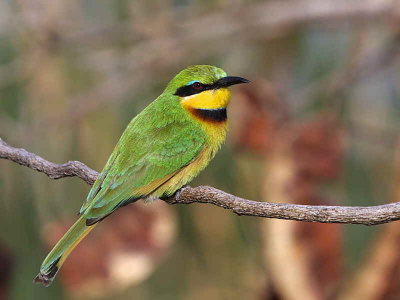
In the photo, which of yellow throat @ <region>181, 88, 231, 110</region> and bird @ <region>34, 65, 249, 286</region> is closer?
bird @ <region>34, 65, 249, 286</region>

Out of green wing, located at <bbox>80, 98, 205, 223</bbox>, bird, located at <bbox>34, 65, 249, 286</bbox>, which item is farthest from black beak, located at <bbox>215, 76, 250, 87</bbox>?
green wing, located at <bbox>80, 98, 205, 223</bbox>

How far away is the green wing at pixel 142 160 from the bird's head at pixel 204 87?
0.08 metres

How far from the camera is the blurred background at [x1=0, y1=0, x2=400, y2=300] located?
288 cm

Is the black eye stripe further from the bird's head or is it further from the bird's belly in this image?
the bird's belly

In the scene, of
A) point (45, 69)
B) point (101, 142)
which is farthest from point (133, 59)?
point (101, 142)

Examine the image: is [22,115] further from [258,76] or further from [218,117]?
[218,117]

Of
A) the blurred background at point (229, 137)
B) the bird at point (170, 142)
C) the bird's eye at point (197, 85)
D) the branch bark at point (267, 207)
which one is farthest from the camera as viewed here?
the blurred background at point (229, 137)

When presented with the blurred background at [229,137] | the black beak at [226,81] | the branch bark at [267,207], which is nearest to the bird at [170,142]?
Answer: the black beak at [226,81]

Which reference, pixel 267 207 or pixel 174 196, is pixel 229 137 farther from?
pixel 267 207

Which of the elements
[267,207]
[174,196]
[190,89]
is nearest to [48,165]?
[174,196]

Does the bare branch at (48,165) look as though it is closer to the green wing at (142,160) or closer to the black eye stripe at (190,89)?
the green wing at (142,160)

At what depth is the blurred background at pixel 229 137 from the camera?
288 cm

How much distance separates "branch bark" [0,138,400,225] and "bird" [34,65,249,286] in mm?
121

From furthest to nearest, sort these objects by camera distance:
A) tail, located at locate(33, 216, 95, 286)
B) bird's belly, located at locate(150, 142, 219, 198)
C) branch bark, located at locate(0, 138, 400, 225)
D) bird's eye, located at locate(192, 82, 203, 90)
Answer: bird's eye, located at locate(192, 82, 203, 90)
bird's belly, located at locate(150, 142, 219, 198)
tail, located at locate(33, 216, 95, 286)
branch bark, located at locate(0, 138, 400, 225)
